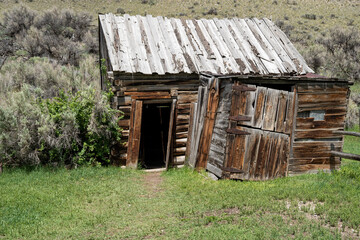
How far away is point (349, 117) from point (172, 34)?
35.7 feet

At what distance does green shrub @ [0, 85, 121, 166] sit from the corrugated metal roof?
1.34m

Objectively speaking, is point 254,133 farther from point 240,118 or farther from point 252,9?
point 252,9

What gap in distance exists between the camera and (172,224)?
17.8 ft

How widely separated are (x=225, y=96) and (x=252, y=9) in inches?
1161

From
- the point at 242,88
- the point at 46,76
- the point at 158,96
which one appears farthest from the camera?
the point at 46,76

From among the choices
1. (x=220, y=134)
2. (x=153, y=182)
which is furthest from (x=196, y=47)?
(x=153, y=182)

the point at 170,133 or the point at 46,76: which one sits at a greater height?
the point at 46,76

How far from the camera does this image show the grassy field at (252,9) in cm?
3130

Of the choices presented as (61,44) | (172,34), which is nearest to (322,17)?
(61,44)

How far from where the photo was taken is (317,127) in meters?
8.09

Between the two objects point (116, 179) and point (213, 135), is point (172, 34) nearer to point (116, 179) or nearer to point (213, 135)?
point (213, 135)

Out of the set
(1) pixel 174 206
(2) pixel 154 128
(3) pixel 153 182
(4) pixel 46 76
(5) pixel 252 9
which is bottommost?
(3) pixel 153 182

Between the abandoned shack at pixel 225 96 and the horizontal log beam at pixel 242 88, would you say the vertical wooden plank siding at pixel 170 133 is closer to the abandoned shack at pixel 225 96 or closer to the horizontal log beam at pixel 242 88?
the abandoned shack at pixel 225 96

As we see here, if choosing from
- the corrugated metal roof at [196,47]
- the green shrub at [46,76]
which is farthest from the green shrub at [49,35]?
the corrugated metal roof at [196,47]
